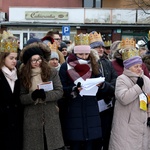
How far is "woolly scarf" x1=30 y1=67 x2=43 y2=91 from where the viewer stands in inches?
175

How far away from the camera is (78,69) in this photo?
4805mm

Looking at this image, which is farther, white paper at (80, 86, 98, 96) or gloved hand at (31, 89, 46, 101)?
white paper at (80, 86, 98, 96)

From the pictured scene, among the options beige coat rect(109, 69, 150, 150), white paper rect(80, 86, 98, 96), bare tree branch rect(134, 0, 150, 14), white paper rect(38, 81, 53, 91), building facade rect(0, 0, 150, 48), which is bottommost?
beige coat rect(109, 69, 150, 150)

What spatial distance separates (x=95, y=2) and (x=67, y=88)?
84.3 feet

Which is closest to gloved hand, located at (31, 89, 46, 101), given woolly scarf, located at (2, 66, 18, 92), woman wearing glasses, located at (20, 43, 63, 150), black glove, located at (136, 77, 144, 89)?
woman wearing glasses, located at (20, 43, 63, 150)

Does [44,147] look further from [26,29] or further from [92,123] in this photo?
[26,29]

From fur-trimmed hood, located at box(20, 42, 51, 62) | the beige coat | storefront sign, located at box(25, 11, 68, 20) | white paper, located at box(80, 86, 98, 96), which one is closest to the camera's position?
fur-trimmed hood, located at box(20, 42, 51, 62)

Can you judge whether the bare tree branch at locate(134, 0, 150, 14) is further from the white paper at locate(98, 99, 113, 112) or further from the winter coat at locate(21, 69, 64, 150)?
the winter coat at locate(21, 69, 64, 150)

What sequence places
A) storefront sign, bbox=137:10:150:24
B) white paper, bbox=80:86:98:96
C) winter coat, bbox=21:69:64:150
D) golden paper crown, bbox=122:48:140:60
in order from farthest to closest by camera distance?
storefront sign, bbox=137:10:150:24, golden paper crown, bbox=122:48:140:60, white paper, bbox=80:86:98:96, winter coat, bbox=21:69:64:150

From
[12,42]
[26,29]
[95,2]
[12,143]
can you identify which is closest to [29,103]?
[12,143]

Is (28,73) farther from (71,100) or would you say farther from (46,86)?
(71,100)

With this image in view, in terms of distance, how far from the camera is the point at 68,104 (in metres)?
4.84

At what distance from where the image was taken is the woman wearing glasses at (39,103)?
4387 millimetres

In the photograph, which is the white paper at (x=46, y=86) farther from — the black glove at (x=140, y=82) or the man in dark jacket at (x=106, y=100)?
the black glove at (x=140, y=82)
